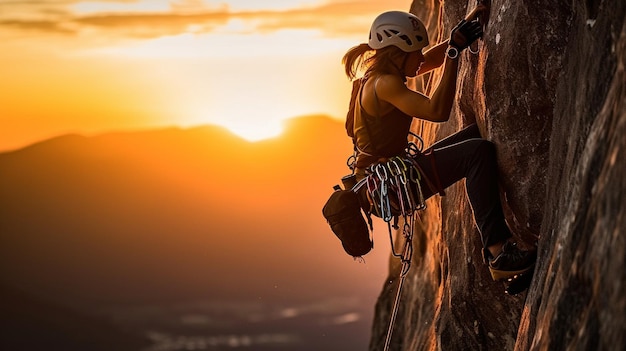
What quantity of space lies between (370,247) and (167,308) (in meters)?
179

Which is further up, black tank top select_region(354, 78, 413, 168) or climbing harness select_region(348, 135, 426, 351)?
black tank top select_region(354, 78, 413, 168)

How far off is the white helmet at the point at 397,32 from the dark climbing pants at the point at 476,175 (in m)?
1.10

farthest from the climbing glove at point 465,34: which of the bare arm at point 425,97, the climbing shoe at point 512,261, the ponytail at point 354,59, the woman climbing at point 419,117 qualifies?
the climbing shoe at point 512,261

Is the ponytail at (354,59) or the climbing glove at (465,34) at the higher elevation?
the ponytail at (354,59)

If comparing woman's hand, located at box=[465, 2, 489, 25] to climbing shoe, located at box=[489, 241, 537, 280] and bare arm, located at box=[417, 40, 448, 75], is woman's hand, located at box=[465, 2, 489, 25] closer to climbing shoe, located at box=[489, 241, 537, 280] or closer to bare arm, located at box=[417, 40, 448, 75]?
bare arm, located at box=[417, 40, 448, 75]

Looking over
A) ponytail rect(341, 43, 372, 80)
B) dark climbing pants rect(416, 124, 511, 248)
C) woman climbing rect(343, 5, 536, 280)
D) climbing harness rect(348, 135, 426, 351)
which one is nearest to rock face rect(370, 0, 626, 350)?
dark climbing pants rect(416, 124, 511, 248)

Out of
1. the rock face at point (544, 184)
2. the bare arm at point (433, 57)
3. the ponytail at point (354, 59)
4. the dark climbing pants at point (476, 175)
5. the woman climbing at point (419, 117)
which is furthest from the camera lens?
the bare arm at point (433, 57)

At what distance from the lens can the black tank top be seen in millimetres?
8617

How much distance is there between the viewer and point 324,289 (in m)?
192

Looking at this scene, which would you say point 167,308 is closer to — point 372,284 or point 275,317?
point 275,317

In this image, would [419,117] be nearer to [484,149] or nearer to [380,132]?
[380,132]

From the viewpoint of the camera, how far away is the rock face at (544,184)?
5285mm

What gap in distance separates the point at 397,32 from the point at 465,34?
2.47 ft

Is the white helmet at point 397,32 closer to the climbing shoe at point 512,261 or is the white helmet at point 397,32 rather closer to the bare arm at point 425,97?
the bare arm at point 425,97
